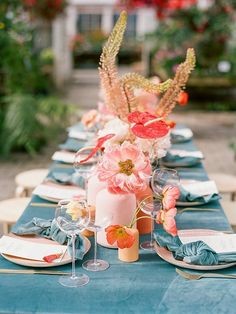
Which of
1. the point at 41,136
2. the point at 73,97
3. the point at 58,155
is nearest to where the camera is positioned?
the point at 58,155

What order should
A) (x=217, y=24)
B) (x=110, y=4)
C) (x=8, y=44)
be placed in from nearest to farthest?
(x=8, y=44)
(x=217, y=24)
(x=110, y=4)

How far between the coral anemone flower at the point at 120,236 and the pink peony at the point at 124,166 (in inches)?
6.9

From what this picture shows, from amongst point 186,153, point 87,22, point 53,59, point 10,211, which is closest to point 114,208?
point 10,211

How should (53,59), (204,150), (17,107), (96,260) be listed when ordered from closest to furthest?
(96,260), (17,107), (204,150), (53,59)

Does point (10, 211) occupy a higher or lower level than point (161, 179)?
lower

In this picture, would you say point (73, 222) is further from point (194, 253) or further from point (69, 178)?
point (69, 178)

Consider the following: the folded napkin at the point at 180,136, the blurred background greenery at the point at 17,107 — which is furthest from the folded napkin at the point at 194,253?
the blurred background greenery at the point at 17,107

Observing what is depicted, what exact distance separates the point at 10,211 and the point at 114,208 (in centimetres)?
131

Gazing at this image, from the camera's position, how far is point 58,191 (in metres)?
2.92

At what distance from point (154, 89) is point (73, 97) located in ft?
30.0

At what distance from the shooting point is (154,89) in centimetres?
234

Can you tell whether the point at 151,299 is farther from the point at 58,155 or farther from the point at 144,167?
the point at 58,155

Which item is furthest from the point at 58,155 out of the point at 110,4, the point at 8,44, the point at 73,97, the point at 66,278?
the point at 110,4

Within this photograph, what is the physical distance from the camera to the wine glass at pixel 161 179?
2490 mm
